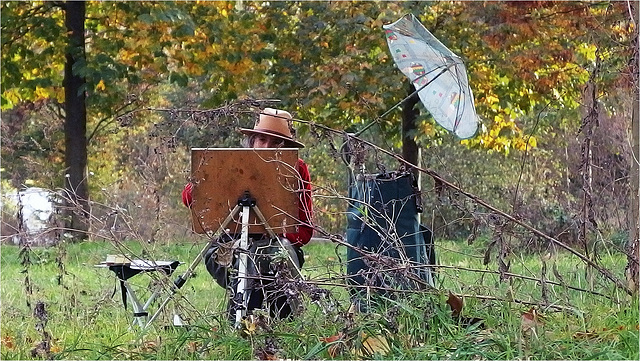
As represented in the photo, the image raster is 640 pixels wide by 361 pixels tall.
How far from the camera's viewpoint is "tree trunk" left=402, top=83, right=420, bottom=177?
43.7 feet

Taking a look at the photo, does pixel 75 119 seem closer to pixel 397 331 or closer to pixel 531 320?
pixel 397 331

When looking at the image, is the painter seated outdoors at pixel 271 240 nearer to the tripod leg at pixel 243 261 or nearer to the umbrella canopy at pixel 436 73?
the tripod leg at pixel 243 261

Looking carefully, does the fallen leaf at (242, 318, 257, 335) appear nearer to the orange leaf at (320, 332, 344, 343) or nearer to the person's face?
the orange leaf at (320, 332, 344, 343)

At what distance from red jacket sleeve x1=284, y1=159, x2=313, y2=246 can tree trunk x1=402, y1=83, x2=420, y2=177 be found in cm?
807

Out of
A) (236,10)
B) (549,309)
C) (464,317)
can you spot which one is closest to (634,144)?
(549,309)

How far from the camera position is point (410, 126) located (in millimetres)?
13719

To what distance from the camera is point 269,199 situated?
465 centimetres

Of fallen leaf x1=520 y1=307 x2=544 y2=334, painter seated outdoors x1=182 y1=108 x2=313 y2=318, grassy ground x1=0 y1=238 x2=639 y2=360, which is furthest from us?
painter seated outdoors x1=182 y1=108 x2=313 y2=318

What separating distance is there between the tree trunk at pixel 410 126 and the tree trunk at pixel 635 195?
7637 mm

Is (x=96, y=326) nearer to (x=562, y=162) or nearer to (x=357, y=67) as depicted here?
(x=357, y=67)

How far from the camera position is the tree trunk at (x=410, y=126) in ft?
43.7

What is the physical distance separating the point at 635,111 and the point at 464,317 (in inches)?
77.8

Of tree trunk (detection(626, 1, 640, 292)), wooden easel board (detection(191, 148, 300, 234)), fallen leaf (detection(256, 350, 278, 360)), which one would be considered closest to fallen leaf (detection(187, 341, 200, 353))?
fallen leaf (detection(256, 350, 278, 360))

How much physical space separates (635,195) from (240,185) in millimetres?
2273
